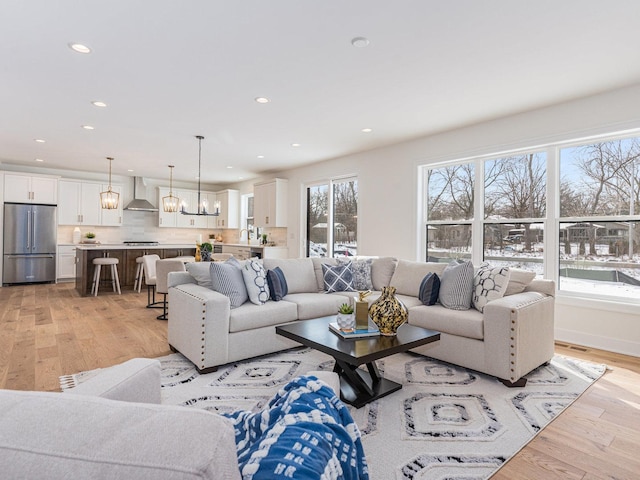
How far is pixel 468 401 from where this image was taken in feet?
8.45

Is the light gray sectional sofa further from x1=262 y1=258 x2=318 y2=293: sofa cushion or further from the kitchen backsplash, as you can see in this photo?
the kitchen backsplash

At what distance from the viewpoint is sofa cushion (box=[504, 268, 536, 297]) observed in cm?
334

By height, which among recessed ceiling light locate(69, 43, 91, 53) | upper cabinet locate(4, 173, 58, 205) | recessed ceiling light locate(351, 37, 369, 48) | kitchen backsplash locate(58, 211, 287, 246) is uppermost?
recessed ceiling light locate(351, 37, 369, 48)

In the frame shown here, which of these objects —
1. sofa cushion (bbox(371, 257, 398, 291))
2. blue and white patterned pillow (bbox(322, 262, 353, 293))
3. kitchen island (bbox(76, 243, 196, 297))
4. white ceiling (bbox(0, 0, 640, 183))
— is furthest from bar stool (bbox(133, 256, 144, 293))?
sofa cushion (bbox(371, 257, 398, 291))

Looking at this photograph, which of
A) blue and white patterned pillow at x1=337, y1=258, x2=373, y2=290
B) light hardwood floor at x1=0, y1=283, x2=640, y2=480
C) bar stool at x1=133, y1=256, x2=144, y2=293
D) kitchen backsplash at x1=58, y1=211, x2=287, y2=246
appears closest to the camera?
light hardwood floor at x1=0, y1=283, x2=640, y2=480

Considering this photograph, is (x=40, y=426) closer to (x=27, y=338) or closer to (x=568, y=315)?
(x=27, y=338)

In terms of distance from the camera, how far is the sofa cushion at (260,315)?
321cm

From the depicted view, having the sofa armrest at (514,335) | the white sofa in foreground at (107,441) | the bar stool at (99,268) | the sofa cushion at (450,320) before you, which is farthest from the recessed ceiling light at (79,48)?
the bar stool at (99,268)

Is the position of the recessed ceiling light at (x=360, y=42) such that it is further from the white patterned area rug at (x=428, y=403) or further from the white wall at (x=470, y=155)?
the white patterned area rug at (x=428, y=403)

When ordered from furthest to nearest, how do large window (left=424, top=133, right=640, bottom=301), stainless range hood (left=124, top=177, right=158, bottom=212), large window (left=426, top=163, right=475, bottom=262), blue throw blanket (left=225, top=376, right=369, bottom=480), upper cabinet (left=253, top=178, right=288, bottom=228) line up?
stainless range hood (left=124, top=177, right=158, bottom=212) → upper cabinet (left=253, top=178, right=288, bottom=228) → large window (left=426, top=163, right=475, bottom=262) → large window (left=424, top=133, right=640, bottom=301) → blue throw blanket (left=225, top=376, right=369, bottom=480)

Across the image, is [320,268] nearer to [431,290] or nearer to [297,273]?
[297,273]

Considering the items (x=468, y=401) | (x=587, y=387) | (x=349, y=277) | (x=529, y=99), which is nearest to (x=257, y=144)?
(x=349, y=277)

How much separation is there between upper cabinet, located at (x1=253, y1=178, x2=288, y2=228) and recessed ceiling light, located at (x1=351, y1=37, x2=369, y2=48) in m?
5.10

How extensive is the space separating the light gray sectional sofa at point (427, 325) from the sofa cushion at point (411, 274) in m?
0.35
